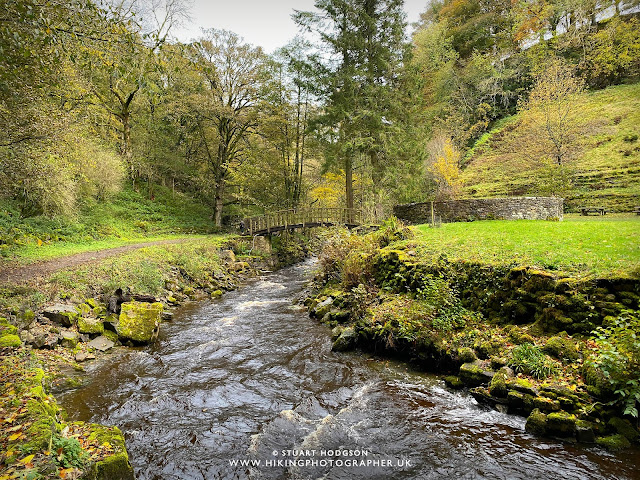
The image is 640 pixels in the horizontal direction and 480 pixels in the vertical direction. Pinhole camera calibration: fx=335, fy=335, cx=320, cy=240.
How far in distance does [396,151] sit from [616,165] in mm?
14999

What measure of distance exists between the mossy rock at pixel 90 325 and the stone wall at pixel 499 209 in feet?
48.1

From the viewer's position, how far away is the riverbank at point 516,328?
4.24 metres

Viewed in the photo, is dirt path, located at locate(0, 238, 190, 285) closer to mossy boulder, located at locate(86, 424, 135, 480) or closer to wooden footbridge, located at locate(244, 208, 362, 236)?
mossy boulder, located at locate(86, 424, 135, 480)

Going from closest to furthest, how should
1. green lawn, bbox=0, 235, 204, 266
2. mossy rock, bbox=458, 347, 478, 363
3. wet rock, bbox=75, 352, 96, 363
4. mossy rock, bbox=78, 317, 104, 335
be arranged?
mossy rock, bbox=458, 347, 478, 363
wet rock, bbox=75, 352, 96, 363
mossy rock, bbox=78, 317, 104, 335
green lawn, bbox=0, 235, 204, 266

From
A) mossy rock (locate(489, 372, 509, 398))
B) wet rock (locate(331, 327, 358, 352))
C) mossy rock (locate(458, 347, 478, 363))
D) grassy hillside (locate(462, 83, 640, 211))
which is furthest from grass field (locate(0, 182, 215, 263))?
grassy hillside (locate(462, 83, 640, 211))

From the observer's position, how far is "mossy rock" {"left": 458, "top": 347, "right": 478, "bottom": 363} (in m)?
5.78

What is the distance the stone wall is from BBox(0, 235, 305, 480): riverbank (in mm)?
10693

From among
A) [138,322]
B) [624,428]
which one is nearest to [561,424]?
[624,428]

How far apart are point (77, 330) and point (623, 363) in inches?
374

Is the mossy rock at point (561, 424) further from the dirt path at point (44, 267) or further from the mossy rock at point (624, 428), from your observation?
the dirt path at point (44, 267)

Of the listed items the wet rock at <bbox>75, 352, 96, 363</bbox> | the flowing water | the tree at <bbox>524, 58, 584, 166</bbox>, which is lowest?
the flowing water

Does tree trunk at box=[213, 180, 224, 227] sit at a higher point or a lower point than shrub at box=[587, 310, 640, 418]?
higher

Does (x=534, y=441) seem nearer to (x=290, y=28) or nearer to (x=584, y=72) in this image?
(x=290, y=28)

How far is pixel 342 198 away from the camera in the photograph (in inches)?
979
